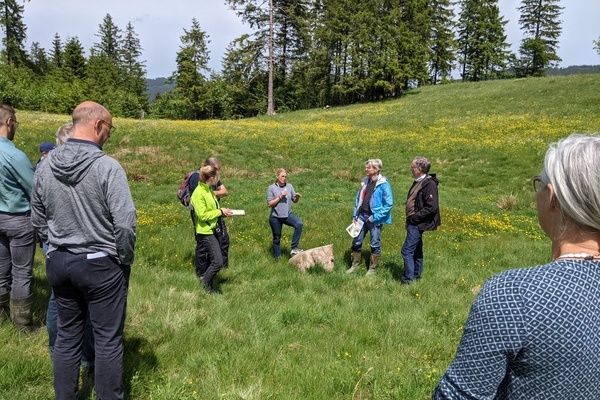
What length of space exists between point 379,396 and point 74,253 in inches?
105

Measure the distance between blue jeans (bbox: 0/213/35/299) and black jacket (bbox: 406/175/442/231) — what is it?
5.32 metres

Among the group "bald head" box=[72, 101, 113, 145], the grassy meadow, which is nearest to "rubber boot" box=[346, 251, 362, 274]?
the grassy meadow

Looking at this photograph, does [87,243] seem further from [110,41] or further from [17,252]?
[110,41]

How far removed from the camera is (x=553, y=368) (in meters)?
1.37

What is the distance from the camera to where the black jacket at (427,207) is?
21.4ft

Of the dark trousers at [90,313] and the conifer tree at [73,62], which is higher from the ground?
the conifer tree at [73,62]

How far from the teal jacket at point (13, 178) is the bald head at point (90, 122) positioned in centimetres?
160

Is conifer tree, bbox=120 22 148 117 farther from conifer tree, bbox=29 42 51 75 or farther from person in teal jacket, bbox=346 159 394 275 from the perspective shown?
person in teal jacket, bbox=346 159 394 275

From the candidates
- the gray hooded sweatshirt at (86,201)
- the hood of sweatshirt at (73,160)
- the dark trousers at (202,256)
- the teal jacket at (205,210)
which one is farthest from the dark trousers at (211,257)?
the hood of sweatshirt at (73,160)

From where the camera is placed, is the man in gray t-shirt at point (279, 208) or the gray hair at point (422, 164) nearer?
the gray hair at point (422, 164)

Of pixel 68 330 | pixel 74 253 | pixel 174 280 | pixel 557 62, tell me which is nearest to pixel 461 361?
pixel 74 253

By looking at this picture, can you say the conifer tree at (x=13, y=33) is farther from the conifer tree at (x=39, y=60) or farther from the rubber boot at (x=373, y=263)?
the rubber boot at (x=373, y=263)

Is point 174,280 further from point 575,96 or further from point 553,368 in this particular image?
point 575,96

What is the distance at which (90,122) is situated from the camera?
2898 millimetres
